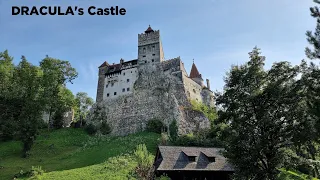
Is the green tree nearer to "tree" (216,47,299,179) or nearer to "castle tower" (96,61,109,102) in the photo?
"castle tower" (96,61,109,102)

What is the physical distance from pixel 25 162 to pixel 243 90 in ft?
94.8

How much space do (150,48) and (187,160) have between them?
3563 centimetres

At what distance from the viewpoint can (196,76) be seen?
209ft

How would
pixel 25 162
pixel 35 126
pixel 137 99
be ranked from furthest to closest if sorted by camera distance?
pixel 137 99
pixel 35 126
pixel 25 162

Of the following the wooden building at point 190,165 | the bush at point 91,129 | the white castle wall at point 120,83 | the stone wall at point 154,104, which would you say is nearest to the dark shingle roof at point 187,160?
the wooden building at point 190,165

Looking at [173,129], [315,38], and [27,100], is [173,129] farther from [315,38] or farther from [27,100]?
[315,38]

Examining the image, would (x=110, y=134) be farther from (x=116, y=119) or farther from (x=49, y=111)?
(x=49, y=111)

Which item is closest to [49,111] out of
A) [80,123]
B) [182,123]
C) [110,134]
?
[80,123]

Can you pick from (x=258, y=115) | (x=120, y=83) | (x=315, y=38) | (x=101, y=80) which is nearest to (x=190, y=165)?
(x=258, y=115)

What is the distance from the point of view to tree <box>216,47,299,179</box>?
66.9 feet

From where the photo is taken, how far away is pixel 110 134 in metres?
51.2

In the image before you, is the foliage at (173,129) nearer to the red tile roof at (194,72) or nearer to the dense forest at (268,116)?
the red tile roof at (194,72)

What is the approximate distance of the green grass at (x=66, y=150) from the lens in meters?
35.5

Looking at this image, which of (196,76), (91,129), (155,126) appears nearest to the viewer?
(155,126)
